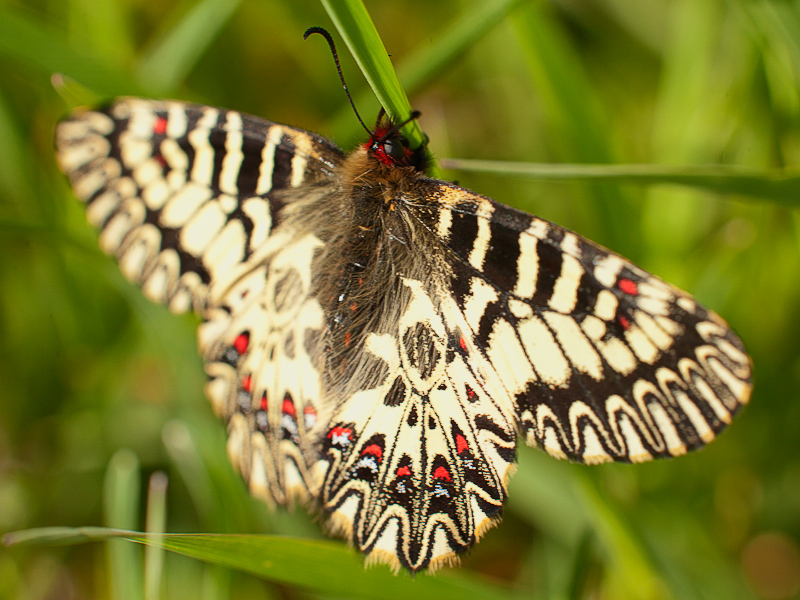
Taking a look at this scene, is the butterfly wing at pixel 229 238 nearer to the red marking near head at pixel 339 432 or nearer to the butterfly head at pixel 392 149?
the red marking near head at pixel 339 432

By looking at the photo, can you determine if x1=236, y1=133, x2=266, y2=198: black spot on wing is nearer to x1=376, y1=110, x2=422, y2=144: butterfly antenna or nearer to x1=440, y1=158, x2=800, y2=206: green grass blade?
x1=376, y1=110, x2=422, y2=144: butterfly antenna

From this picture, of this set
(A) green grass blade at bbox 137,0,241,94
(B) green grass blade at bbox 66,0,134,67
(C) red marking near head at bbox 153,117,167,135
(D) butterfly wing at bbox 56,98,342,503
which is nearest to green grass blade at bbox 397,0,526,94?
(D) butterfly wing at bbox 56,98,342,503

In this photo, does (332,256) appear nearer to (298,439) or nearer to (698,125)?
(298,439)

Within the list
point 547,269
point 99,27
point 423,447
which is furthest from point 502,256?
point 99,27

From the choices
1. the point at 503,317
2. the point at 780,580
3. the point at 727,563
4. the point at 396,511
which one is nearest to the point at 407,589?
the point at 396,511

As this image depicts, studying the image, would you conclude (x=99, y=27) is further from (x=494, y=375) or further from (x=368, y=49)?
(x=494, y=375)
